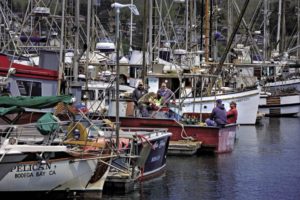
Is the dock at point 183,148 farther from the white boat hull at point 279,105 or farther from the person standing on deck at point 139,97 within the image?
the white boat hull at point 279,105

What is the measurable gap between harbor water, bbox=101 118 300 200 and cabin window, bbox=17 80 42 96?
568cm

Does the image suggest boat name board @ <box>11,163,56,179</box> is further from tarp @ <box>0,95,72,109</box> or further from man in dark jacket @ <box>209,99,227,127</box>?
man in dark jacket @ <box>209,99,227,127</box>

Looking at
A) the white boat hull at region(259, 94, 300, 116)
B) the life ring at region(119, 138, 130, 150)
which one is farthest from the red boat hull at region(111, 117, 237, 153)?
the white boat hull at region(259, 94, 300, 116)

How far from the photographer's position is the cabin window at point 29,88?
106ft

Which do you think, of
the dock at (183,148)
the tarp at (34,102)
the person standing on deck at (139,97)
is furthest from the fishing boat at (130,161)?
the person standing on deck at (139,97)

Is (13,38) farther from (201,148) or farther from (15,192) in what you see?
(15,192)

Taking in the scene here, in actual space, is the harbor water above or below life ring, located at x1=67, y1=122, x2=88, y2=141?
below

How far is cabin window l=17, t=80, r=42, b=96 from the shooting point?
3222 centimetres

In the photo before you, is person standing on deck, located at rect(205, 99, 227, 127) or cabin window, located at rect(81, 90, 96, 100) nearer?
person standing on deck, located at rect(205, 99, 227, 127)

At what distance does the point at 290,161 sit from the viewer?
1401 inches

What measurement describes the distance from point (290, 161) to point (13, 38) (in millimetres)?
13963

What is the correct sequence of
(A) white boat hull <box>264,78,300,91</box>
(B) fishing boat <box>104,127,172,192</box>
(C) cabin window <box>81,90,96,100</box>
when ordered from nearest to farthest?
(B) fishing boat <box>104,127,172,192</box> < (C) cabin window <box>81,90,96,100</box> < (A) white boat hull <box>264,78,300,91</box>

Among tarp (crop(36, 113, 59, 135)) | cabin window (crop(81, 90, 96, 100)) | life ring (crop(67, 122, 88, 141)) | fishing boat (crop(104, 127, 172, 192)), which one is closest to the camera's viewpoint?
tarp (crop(36, 113, 59, 135))

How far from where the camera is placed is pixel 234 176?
3034cm
